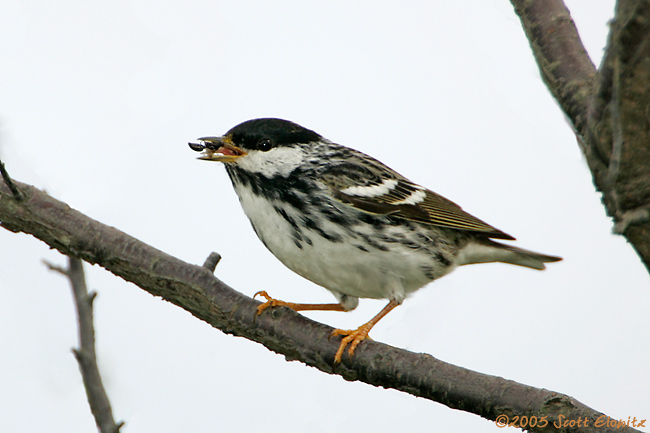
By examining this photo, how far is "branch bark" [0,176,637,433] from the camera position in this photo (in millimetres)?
3844

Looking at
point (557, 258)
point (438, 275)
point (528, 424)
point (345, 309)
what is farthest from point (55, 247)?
point (557, 258)

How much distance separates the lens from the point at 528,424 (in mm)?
3279

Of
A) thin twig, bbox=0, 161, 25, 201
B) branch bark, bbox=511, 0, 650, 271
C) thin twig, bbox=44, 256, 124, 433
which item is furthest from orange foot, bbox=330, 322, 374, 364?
thin twig, bbox=0, 161, 25, 201

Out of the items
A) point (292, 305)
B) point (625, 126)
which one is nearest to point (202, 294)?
point (292, 305)

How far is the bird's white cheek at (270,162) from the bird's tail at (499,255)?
1717mm

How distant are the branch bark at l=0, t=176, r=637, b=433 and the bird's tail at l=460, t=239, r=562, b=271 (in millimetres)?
1726

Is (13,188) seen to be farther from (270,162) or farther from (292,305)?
(292,305)

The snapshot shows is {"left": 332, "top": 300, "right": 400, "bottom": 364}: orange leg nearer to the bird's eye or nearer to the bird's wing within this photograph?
the bird's wing

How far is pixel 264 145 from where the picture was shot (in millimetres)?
4656

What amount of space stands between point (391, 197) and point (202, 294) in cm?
161

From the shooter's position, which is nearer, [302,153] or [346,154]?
[302,153]

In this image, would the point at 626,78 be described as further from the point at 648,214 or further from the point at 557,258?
the point at 557,258

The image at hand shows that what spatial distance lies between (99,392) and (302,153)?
2341mm

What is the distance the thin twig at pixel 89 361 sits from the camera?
311 centimetres
